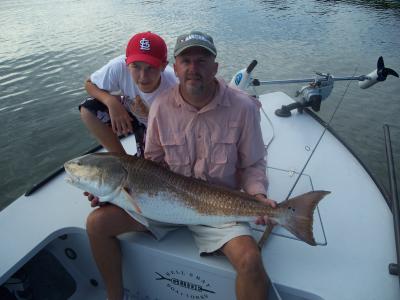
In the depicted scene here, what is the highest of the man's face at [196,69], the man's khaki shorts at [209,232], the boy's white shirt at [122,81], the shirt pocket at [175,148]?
the man's face at [196,69]

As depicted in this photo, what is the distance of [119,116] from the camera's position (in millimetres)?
2918

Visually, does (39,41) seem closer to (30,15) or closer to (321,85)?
(30,15)

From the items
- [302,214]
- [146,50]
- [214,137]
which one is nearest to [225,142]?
[214,137]

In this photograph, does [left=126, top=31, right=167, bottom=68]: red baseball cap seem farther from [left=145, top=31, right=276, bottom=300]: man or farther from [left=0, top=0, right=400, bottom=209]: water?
[left=0, top=0, right=400, bottom=209]: water

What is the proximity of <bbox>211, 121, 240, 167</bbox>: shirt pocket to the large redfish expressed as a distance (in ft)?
0.83

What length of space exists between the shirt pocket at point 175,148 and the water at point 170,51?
336 cm

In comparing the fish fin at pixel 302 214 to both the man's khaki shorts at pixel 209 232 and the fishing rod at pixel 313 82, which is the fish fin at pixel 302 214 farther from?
the fishing rod at pixel 313 82

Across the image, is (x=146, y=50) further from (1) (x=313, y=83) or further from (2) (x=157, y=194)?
(1) (x=313, y=83)

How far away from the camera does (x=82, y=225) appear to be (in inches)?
102

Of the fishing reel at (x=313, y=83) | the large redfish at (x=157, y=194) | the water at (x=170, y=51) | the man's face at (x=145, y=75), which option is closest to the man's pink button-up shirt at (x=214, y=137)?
the large redfish at (x=157, y=194)

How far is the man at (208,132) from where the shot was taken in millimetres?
2238

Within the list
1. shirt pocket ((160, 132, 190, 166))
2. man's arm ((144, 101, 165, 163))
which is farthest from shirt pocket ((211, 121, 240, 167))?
man's arm ((144, 101, 165, 163))

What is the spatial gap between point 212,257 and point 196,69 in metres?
1.26

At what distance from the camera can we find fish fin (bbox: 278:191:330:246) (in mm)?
2037
